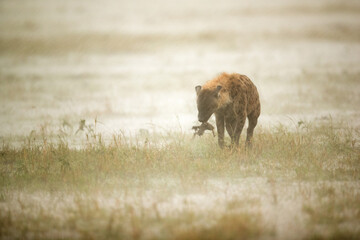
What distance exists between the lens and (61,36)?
27.2m

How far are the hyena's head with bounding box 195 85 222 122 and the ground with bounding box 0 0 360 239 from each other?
0.87 metres

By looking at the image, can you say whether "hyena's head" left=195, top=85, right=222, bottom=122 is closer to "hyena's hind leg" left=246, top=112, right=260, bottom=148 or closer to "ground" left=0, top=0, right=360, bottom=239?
"ground" left=0, top=0, right=360, bottom=239

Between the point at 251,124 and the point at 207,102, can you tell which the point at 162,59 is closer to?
the point at 251,124

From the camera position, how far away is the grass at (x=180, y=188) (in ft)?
19.0

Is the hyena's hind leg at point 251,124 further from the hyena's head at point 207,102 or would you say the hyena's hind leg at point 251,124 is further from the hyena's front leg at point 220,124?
the hyena's head at point 207,102

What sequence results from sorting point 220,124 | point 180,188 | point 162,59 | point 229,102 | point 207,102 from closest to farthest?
point 180,188 < point 207,102 < point 229,102 < point 220,124 < point 162,59

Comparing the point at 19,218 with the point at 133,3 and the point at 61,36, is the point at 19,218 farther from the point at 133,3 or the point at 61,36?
the point at 133,3

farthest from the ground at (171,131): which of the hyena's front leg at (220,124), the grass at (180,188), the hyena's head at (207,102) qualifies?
the hyena's head at (207,102)

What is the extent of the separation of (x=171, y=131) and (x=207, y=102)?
3265 mm

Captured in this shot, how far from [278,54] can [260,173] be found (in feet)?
50.5

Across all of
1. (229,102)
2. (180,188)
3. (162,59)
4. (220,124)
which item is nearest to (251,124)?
(220,124)

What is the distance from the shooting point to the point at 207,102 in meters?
7.57

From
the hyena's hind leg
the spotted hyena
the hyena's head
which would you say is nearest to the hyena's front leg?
the spotted hyena

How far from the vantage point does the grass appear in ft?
19.0
